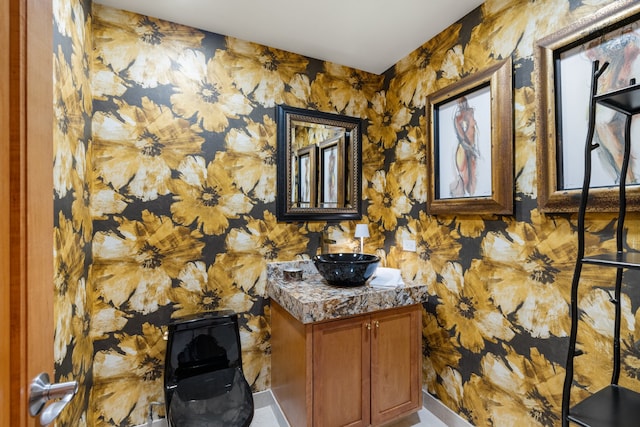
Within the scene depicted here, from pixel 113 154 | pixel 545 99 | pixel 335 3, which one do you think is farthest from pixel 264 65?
pixel 545 99

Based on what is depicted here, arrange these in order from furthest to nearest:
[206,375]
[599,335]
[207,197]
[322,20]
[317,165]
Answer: [317,165] → [207,197] → [322,20] → [206,375] → [599,335]

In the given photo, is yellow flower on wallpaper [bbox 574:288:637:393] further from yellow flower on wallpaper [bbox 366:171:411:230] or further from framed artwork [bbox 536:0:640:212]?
yellow flower on wallpaper [bbox 366:171:411:230]

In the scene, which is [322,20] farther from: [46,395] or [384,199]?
[46,395]

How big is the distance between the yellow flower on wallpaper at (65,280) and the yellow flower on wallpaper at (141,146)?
459 mm

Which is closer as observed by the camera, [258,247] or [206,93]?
[206,93]

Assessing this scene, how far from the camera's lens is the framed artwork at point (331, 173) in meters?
2.37

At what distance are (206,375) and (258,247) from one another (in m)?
0.85

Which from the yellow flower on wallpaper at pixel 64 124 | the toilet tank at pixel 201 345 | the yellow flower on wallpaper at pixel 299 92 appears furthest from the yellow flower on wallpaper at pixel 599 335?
the yellow flower on wallpaper at pixel 64 124

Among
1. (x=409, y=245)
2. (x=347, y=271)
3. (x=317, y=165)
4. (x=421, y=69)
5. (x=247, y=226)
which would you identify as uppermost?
(x=421, y=69)

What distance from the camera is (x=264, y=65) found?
7.06ft

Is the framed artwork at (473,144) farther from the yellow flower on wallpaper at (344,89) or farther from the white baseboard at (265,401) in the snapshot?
the white baseboard at (265,401)

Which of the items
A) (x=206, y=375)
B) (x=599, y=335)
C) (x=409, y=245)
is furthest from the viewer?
(x=409, y=245)

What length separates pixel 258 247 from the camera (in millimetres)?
2119

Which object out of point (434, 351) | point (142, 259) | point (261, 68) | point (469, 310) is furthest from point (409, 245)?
point (142, 259)
